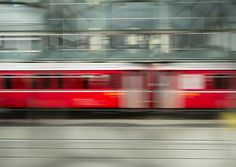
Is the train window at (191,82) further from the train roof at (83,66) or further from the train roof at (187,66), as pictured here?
the train roof at (83,66)

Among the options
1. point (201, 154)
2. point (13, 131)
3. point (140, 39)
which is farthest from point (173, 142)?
point (140, 39)

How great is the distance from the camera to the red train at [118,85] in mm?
12073

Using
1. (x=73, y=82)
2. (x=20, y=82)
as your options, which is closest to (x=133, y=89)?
(x=73, y=82)

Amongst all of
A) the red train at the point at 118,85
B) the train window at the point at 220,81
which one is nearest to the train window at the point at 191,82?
the red train at the point at 118,85

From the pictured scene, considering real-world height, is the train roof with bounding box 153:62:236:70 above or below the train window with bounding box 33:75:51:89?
above

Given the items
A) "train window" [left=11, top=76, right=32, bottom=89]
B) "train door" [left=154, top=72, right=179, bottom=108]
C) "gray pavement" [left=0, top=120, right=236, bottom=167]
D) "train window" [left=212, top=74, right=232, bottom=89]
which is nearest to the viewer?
"gray pavement" [left=0, top=120, right=236, bottom=167]

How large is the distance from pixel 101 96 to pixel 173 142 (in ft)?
25.0

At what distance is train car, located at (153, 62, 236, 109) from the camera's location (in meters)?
12.1

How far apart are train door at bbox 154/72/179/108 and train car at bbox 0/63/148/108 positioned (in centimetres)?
29

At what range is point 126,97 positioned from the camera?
39.8 ft

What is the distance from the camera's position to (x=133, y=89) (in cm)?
1223

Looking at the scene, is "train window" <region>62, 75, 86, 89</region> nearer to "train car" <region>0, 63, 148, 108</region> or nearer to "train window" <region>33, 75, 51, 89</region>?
"train car" <region>0, 63, 148, 108</region>

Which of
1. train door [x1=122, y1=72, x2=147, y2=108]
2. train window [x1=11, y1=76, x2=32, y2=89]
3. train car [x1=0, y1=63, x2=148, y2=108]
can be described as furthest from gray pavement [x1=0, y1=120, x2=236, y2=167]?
train window [x1=11, y1=76, x2=32, y2=89]

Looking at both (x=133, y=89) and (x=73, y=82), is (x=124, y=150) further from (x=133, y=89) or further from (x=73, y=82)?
(x=73, y=82)
